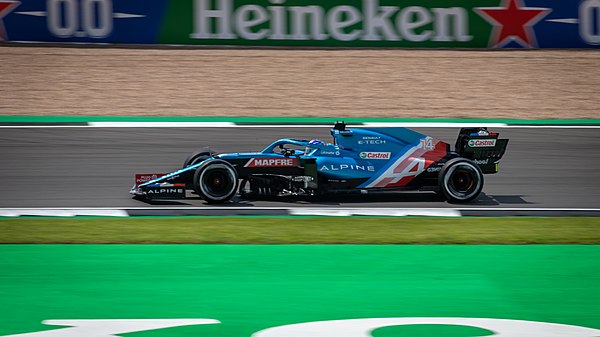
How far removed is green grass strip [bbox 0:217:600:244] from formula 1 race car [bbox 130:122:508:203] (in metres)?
0.85

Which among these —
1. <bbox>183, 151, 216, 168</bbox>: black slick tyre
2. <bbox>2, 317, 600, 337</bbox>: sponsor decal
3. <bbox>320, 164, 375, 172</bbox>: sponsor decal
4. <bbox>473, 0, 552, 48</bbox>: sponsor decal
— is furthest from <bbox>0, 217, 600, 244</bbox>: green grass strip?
<bbox>473, 0, 552, 48</bbox>: sponsor decal

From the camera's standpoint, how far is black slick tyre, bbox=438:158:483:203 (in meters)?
11.5

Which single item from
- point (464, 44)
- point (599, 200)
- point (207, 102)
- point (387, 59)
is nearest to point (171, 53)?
point (207, 102)

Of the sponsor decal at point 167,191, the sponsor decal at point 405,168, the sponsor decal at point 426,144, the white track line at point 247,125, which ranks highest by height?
the white track line at point 247,125

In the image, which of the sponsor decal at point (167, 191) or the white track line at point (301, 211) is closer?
the white track line at point (301, 211)

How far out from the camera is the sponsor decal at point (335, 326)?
647 centimetres

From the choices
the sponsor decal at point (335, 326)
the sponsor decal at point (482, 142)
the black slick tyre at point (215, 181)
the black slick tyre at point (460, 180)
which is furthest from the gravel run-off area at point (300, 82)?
the sponsor decal at point (335, 326)

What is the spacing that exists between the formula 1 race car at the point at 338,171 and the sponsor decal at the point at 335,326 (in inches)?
184

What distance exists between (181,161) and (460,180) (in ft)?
15.1

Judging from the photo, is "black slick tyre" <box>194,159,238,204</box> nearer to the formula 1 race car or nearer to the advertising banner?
the formula 1 race car

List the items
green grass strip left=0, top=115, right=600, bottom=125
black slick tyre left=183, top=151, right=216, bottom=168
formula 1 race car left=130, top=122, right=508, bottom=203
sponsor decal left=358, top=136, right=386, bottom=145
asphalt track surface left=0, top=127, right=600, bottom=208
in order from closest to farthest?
formula 1 race car left=130, top=122, right=508, bottom=203
sponsor decal left=358, top=136, right=386, bottom=145
asphalt track surface left=0, top=127, right=600, bottom=208
black slick tyre left=183, top=151, right=216, bottom=168
green grass strip left=0, top=115, right=600, bottom=125

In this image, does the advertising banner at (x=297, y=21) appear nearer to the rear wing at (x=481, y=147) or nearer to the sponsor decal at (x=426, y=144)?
the rear wing at (x=481, y=147)

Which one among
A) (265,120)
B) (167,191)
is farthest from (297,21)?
(167,191)

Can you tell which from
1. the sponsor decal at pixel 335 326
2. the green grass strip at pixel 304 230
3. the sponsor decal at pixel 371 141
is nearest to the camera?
the sponsor decal at pixel 335 326
